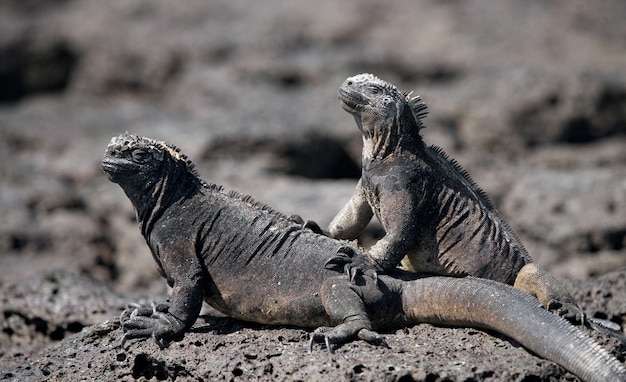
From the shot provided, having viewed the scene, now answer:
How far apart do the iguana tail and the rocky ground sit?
85 mm

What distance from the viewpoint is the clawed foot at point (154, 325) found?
480cm

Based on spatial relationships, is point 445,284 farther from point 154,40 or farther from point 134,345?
point 154,40

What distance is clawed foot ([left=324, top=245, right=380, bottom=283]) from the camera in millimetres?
4699

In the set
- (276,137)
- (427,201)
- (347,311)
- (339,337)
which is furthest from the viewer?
(276,137)

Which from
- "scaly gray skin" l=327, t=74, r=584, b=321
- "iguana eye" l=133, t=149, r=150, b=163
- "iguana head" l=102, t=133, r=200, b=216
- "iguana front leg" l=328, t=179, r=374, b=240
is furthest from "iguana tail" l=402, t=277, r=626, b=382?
"iguana eye" l=133, t=149, r=150, b=163

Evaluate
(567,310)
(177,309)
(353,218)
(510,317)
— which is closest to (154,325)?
(177,309)

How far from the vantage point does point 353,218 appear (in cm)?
517

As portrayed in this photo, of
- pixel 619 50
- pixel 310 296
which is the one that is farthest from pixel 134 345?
pixel 619 50

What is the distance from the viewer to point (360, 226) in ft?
17.1

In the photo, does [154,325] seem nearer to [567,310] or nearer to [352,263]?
[352,263]

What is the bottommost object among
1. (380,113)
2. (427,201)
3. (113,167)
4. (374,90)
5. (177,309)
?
(177,309)

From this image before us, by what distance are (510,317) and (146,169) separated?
6.77 feet

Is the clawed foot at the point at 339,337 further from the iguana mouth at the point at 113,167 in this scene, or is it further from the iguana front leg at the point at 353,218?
the iguana mouth at the point at 113,167

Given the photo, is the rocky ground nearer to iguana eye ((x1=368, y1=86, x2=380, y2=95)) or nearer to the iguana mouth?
the iguana mouth
